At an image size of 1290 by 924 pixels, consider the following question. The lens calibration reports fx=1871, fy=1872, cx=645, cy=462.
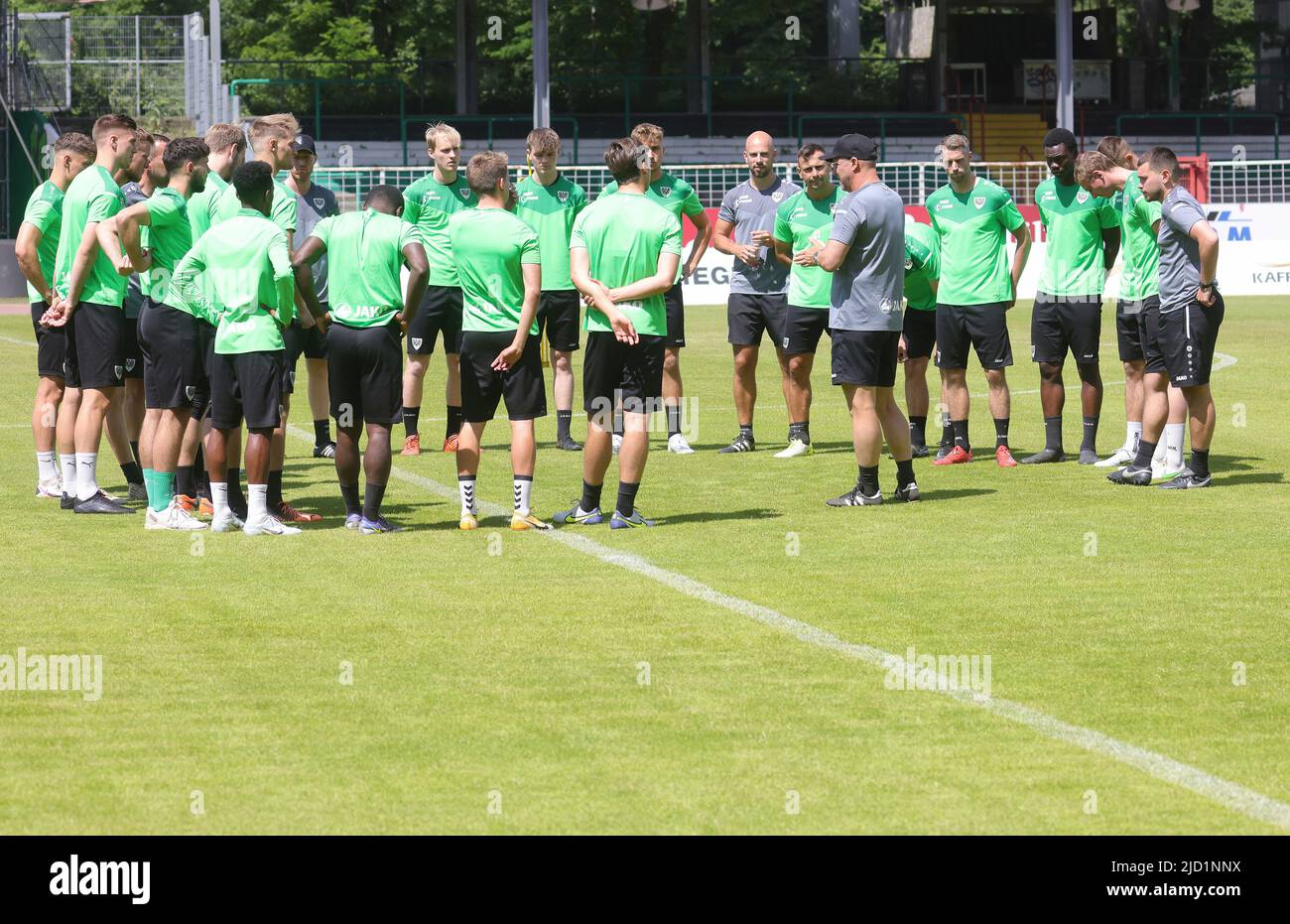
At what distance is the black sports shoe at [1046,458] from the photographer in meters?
14.1

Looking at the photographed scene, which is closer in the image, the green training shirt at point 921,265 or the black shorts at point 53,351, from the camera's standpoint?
the black shorts at point 53,351

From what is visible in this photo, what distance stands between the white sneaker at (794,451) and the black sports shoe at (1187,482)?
295cm

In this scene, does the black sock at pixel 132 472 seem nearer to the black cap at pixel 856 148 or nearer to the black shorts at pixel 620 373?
the black shorts at pixel 620 373

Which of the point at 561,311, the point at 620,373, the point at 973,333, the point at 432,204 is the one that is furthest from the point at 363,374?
the point at 973,333

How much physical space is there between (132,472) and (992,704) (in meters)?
7.35

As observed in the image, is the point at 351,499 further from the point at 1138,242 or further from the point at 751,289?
the point at 1138,242

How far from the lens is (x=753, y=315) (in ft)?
48.9

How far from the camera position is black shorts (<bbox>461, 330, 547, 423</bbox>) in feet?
35.0

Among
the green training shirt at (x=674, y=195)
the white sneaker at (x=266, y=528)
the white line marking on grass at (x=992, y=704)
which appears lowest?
the white line marking on grass at (x=992, y=704)

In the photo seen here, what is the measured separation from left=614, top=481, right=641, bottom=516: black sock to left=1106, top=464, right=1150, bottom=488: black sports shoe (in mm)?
3803

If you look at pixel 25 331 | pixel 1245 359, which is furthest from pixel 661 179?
pixel 25 331

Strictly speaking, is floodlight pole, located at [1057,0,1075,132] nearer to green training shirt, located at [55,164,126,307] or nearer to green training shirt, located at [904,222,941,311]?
green training shirt, located at [904,222,941,311]

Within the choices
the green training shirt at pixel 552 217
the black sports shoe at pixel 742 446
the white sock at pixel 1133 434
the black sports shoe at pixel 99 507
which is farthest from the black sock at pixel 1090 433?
the black sports shoe at pixel 99 507

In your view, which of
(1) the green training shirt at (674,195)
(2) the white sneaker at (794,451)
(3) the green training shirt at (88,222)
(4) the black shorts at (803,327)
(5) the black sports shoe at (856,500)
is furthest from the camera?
(2) the white sneaker at (794,451)
